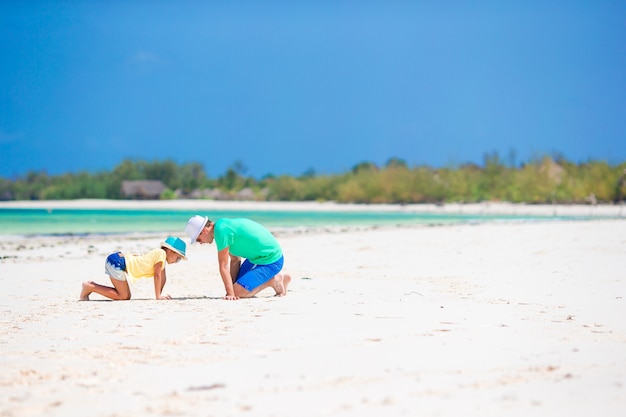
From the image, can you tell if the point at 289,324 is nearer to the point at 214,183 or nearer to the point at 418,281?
the point at 418,281

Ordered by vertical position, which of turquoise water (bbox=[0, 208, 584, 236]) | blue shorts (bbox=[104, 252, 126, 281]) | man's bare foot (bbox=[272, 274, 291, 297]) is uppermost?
blue shorts (bbox=[104, 252, 126, 281])

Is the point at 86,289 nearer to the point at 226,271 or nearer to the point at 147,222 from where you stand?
the point at 226,271

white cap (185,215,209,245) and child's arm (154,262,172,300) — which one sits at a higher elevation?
white cap (185,215,209,245)

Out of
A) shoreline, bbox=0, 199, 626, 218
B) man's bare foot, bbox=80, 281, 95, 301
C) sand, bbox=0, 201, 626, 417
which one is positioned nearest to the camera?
sand, bbox=0, 201, 626, 417

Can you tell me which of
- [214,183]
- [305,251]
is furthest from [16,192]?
[305,251]

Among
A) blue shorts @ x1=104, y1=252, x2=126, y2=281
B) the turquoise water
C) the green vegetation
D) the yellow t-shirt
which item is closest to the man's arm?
the yellow t-shirt

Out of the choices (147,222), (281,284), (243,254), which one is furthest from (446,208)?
(243,254)

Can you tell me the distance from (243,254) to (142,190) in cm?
7573

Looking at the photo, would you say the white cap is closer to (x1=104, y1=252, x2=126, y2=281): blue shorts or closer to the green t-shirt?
the green t-shirt

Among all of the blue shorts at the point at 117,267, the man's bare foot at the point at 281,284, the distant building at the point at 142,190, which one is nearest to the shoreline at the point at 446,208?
the distant building at the point at 142,190

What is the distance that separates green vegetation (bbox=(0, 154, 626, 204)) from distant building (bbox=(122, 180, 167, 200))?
47.0 inches

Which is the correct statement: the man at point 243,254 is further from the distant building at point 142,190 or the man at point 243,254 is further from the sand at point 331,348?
the distant building at point 142,190

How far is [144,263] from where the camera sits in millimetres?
7766

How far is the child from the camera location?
25.2 ft
